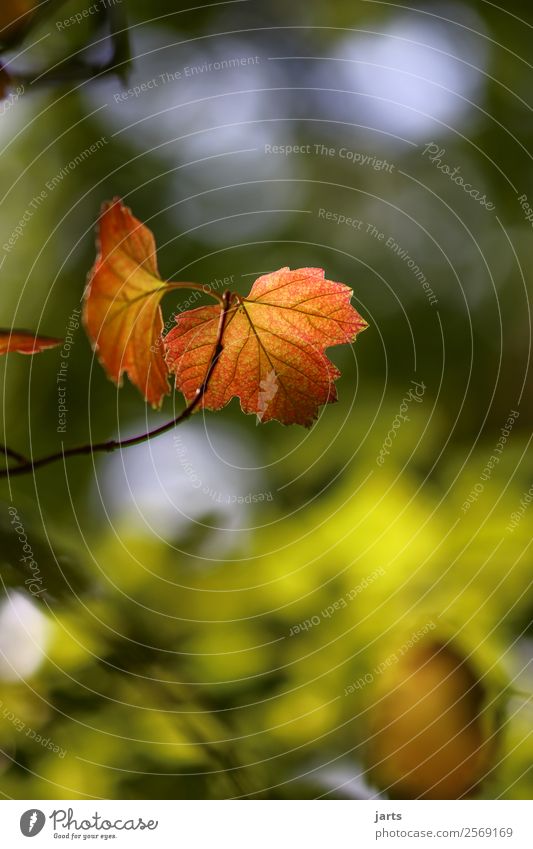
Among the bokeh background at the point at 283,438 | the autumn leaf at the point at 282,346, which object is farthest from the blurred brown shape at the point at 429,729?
the autumn leaf at the point at 282,346

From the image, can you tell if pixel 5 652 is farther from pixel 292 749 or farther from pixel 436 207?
pixel 436 207

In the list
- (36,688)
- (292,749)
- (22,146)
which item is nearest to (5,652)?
(36,688)

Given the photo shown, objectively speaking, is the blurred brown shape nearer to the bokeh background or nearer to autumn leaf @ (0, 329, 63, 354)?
the bokeh background

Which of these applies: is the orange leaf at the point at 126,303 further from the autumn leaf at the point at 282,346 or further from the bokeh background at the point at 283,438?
the bokeh background at the point at 283,438

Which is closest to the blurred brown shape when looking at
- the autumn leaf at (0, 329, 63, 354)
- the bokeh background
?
the bokeh background

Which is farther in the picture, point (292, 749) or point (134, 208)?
point (134, 208)
